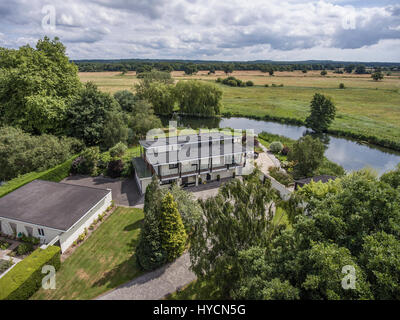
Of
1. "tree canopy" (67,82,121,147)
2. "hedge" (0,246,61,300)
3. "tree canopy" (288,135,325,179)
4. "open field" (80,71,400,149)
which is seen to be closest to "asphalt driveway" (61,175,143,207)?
"tree canopy" (67,82,121,147)

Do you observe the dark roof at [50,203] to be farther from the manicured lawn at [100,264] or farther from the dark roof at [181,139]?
the dark roof at [181,139]

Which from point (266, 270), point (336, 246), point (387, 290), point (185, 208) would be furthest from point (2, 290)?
point (387, 290)

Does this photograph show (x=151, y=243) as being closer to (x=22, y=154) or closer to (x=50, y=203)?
(x=50, y=203)

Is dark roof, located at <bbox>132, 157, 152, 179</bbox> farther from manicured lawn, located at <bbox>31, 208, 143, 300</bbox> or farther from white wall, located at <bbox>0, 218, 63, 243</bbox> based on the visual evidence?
white wall, located at <bbox>0, 218, 63, 243</bbox>

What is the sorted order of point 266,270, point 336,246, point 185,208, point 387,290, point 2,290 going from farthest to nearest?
point 185,208, point 2,290, point 266,270, point 336,246, point 387,290

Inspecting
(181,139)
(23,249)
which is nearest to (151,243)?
(23,249)
